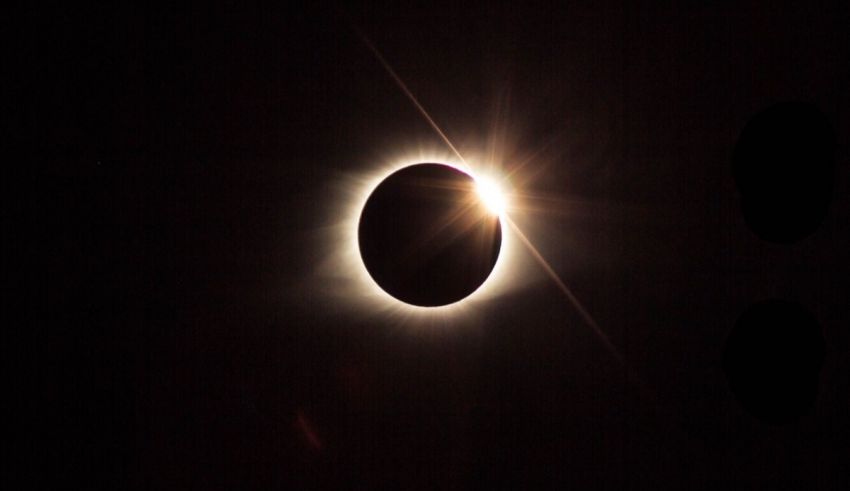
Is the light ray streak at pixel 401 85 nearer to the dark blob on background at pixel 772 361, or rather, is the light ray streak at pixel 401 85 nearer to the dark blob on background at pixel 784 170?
the dark blob on background at pixel 784 170

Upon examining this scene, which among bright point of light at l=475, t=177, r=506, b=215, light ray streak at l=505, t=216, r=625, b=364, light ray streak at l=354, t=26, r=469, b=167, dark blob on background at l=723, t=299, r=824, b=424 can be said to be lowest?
dark blob on background at l=723, t=299, r=824, b=424

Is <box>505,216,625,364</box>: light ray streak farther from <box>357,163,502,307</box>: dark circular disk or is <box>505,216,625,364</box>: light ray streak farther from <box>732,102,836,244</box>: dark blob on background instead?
<box>732,102,836,244</box>: dark blob on background

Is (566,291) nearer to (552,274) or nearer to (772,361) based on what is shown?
(552,274)

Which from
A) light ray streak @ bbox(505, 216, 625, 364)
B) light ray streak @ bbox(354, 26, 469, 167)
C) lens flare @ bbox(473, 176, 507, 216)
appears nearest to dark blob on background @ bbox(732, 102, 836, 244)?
light ray streak @ bbox(505, 216, 625, 364)

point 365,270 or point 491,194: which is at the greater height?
point 491,194

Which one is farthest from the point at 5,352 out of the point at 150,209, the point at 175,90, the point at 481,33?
the point at 481,33

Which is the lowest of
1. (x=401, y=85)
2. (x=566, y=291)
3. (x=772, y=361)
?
(x=772, y=361)

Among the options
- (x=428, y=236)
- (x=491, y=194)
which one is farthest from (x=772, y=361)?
(x=428, y=236)
